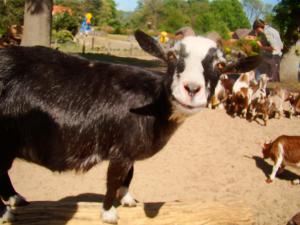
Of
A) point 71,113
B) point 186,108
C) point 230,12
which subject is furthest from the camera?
point 230,12

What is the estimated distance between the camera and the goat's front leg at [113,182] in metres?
3.76

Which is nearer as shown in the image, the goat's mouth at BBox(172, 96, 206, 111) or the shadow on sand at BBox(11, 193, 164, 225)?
the goat's mouth at BBox(172, 96, 206, 111)

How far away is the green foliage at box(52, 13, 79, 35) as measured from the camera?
39812mm

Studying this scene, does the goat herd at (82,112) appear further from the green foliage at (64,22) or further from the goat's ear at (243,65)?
the green foliage at (64,22)

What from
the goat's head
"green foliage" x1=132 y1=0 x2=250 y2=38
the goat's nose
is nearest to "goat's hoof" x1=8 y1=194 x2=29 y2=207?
the goat's head

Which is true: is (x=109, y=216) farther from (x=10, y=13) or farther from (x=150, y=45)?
(x=10, y=13)

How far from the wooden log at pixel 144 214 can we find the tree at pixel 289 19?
13914mm

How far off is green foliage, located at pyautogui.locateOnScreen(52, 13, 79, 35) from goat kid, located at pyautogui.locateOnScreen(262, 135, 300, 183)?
33930 mm

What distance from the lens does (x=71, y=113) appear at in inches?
146

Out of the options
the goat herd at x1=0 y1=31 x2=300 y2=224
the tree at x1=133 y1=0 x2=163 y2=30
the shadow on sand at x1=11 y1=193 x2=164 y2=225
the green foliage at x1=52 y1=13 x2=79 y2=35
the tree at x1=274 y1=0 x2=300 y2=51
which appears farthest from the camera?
the tree at x1=133 y1=0 x2=163 y2=30

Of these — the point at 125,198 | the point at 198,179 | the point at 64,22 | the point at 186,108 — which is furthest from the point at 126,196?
the point at 64,22

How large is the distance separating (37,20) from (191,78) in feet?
24.3

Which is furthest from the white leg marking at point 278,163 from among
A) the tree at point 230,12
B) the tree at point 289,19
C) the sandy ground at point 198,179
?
the tree at point 230,12

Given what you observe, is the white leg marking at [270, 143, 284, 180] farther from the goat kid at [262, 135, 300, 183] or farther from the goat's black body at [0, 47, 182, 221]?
the goat's black body at [0, 47, 182, 221]
